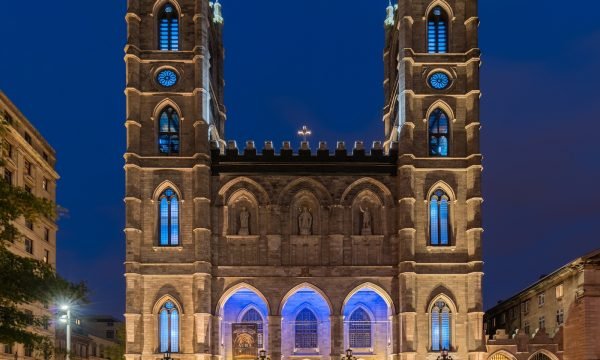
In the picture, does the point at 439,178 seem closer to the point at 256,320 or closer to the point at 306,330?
the point at 306,330

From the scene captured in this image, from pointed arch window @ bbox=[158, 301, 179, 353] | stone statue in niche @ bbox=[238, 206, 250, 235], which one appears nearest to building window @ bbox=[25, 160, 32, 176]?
pointed arch window @ bbox=[158, 301, 179, 353]

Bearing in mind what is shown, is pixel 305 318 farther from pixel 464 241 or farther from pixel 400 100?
pixel 400 100

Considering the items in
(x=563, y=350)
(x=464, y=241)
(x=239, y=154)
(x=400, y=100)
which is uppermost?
(x=400, y=100)

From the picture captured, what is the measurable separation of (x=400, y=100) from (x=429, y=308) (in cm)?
1550

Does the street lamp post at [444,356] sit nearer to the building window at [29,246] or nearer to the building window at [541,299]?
the building window at [541,299]

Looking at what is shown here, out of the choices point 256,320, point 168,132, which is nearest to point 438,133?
point 256,320

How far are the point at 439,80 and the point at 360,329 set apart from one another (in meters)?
19.7

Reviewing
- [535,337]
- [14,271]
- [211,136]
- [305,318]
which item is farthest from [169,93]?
[14,271]

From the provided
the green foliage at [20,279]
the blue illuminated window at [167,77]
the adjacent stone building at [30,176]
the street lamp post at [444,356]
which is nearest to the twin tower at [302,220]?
the blue illuminated window at [167,77]

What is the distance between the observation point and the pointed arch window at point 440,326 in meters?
55.4

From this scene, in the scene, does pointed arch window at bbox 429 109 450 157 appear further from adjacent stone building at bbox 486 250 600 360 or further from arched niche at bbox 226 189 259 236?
arched niche at bbox 226 189 259 236

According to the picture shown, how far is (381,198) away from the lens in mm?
57875

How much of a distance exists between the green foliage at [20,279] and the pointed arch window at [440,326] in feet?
122

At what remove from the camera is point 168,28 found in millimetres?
59688
